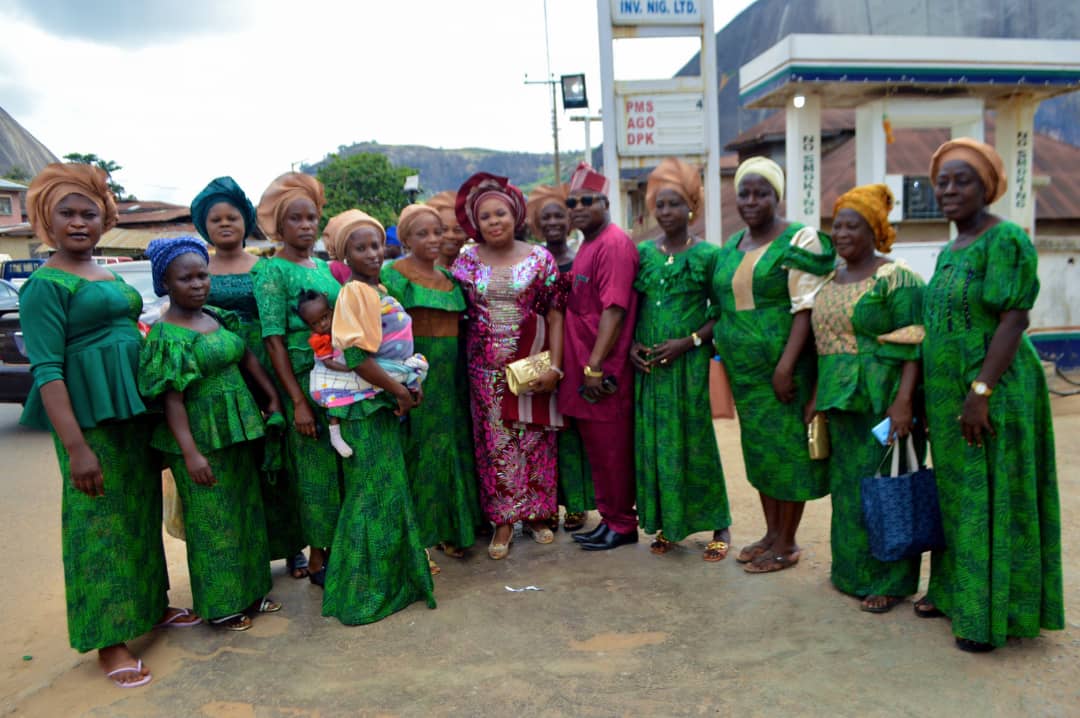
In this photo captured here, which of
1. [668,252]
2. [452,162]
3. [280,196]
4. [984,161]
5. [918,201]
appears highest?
[452,162]

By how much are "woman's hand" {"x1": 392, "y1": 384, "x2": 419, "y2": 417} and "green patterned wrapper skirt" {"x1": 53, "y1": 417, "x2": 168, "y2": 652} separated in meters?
0.97

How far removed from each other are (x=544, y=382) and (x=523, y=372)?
134 mm

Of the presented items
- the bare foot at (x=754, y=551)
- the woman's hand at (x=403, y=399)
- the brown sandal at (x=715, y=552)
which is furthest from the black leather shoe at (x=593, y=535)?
the woman's hand at (x=403, y=399)

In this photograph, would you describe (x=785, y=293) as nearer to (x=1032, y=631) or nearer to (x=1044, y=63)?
(x=1032, y=631)

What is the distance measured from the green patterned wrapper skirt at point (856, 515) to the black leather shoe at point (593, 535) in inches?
47.0

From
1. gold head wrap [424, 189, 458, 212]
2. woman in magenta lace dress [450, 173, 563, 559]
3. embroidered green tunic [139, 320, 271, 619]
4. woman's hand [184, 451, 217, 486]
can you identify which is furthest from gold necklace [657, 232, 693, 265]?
woman's hand [184, 451, 217, 486]

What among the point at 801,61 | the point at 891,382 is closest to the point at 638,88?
the point at 801,61

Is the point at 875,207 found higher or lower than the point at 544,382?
higher

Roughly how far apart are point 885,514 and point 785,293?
3.34ft

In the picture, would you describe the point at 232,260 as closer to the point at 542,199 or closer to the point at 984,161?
the point at 542,199

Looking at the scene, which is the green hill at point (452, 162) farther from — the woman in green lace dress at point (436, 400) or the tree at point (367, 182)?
the woman in green lace dress at point (436, 400)

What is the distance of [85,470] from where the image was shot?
2.65 m

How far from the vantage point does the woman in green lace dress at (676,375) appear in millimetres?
3623

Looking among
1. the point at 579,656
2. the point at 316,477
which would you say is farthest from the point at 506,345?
the point at 579,656
